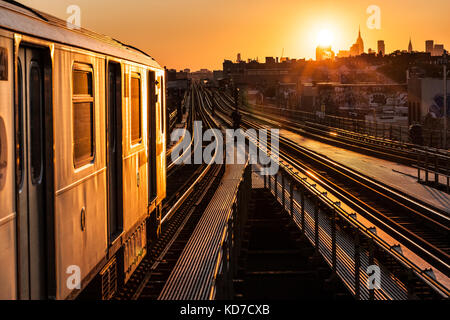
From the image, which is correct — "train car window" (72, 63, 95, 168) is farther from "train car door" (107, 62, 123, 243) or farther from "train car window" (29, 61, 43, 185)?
"train car door" (107, 62, 123, 243)

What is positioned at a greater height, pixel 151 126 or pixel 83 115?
pixel 83 115

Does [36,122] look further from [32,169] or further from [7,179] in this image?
[7,179]

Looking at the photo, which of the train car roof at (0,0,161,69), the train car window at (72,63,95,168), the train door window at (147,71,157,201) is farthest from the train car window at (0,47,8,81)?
the train door window at (147,71,157,201)

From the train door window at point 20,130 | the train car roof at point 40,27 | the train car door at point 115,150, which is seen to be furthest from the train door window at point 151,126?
the train door window at point 20,130

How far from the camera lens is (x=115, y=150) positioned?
712cm

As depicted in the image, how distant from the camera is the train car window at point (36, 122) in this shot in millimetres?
4320

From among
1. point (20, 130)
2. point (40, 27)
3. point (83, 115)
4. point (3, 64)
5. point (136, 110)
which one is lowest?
point (20, 130)

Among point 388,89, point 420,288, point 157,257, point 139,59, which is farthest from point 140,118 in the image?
point 388,89

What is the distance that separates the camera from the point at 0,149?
3660 mm

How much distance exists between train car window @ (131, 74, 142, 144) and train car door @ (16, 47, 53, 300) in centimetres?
349

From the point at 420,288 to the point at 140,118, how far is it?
4.69m

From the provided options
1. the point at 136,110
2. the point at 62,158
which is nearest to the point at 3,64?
the point at 62,158

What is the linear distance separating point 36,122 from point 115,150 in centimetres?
278

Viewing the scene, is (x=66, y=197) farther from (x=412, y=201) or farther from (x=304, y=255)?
(x=412, y=201)
